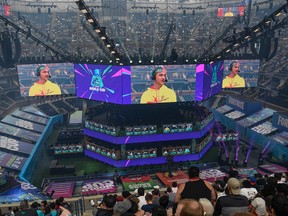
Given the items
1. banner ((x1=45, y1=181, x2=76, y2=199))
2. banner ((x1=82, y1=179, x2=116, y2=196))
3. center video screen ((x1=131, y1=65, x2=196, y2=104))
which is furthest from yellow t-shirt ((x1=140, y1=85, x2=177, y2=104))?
banner ((x1=45, y1=181, x2=76, y2=199))

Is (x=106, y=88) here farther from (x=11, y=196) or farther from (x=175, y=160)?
(x=11, y=196)

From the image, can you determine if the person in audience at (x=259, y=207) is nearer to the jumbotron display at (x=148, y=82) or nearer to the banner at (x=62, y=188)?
the banner at (x=62, y=188)

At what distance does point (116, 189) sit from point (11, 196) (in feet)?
29.5

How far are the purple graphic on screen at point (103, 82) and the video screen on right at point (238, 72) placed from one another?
20925 mm

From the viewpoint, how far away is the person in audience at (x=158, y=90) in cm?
3169

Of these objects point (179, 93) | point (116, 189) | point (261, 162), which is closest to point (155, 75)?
point (179, 93)

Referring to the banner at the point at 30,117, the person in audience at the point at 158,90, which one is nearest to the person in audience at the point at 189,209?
the person in audience at the point at 158,90

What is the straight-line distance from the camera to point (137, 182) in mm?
26578

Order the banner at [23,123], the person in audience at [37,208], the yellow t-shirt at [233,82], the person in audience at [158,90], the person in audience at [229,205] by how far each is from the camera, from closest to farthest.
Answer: the person in audience at [229,205] → the person in audience at [37,208] → the person in audience at [158,90] → the banner at [23,123] → the yellow t-shirt at [233,82]

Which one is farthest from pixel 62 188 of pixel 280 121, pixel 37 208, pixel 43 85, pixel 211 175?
pixel 280 121

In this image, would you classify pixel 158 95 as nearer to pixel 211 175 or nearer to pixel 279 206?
pixel 211 175

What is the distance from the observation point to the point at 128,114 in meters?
37.2

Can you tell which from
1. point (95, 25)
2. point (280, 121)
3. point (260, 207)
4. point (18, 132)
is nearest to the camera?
point (260, 207)

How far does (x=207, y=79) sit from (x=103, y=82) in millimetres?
12704
